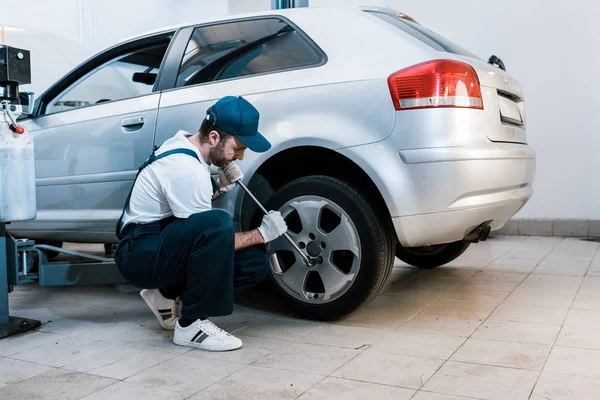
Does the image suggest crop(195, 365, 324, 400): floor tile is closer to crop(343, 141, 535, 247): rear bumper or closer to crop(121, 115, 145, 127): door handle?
crop(343, 141, 535, 247): rear bumper

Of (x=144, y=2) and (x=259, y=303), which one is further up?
(x=144, y=2)

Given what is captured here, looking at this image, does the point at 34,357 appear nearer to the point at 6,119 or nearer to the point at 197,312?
the point at 197,312

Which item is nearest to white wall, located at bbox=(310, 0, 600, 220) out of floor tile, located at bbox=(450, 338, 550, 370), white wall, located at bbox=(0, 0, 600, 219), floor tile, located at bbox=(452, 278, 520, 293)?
white wall, located at bbox=(0, 0, 600, 219)

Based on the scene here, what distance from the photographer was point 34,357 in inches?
92.4

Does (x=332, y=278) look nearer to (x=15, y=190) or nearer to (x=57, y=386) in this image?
(x=57, y=386)

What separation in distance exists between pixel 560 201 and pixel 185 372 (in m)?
4.74

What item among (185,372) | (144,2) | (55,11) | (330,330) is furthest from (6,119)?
(144,2)

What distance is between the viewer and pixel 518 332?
2545mm

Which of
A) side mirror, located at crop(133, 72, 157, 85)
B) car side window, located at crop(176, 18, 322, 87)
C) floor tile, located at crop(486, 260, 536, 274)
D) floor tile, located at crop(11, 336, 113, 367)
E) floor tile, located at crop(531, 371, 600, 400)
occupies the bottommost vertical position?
floor tile, located at crop(486, 260, 536, 274)

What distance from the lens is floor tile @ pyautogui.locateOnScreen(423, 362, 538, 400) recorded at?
→ 185cm

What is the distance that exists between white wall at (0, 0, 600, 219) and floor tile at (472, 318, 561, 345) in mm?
3485

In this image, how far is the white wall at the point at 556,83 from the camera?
559 cm

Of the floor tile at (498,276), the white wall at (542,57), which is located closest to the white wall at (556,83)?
the white wall at (542,57)

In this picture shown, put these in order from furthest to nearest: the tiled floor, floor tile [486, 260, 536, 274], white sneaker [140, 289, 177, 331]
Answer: floor tile [486, 260, 536, 274] < white sneaker [140, 289, 177, 331] < the tiled floor
